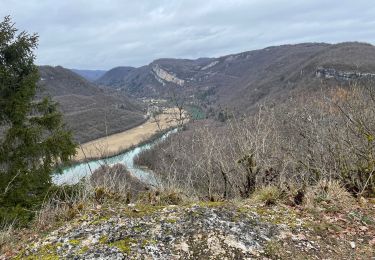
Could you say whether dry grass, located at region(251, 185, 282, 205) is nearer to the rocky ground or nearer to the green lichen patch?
the rocky ground

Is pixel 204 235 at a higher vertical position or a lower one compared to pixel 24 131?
lower

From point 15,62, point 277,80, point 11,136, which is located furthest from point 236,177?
point 277,80

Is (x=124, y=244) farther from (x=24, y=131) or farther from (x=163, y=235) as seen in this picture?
(x=24, y=131)

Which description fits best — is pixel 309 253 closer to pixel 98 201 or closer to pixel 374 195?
pixel 374 195

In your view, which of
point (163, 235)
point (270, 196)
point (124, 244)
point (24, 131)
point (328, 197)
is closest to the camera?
point (124, 244)

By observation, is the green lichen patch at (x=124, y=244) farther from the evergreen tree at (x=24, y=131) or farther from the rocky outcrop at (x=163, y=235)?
the evergreen tree at (x=24, y=131)

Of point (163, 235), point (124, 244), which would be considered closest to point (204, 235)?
point (163, 235)

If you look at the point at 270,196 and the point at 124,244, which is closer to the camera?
the point at 124,244
